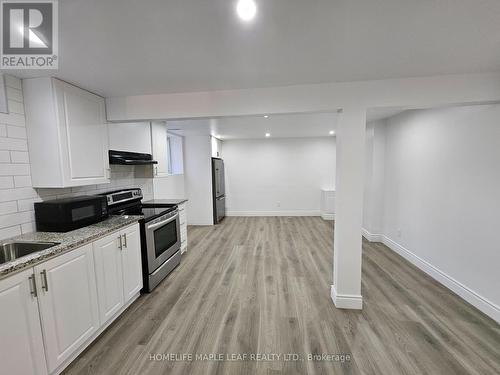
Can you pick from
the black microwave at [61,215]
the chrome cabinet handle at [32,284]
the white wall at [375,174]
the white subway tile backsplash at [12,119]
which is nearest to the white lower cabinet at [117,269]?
the black microwave at [61,215]

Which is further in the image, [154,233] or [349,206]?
[154,233]

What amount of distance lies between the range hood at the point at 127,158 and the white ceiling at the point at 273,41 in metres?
0.82

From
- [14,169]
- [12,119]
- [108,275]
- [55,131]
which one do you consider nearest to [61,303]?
[108,275]

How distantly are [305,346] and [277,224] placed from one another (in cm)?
397

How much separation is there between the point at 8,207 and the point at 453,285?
4.72 meters

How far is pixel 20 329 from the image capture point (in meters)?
1.33

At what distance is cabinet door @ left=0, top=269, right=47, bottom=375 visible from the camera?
1.26 metres

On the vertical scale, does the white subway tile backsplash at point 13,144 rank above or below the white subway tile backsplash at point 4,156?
above

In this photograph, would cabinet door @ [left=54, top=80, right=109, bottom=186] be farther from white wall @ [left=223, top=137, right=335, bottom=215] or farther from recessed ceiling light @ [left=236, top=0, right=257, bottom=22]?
white wall @ [left=223, top=137, right=335, bottom=215]

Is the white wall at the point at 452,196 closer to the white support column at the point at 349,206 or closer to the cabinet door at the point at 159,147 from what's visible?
the white support column at the point at 349,206

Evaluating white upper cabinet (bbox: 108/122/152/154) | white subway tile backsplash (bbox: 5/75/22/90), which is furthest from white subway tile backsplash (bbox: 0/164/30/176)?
white upper cabinet (bbox: 108/122/152/154)

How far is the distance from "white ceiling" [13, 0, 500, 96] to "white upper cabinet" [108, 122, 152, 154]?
2.24 ft

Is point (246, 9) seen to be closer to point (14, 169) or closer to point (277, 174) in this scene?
point (14, 169)

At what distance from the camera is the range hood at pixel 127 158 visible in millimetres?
2613
